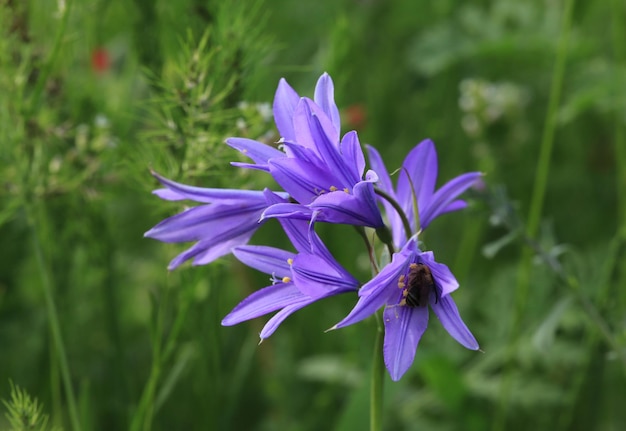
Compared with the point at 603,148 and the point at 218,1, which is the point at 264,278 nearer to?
the point at 218,1

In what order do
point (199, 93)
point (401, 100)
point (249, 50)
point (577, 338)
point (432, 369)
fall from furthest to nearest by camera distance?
point (401, 100) → point (577, 338) → point (432, 369) → point (249, 50) → point (199, 93)

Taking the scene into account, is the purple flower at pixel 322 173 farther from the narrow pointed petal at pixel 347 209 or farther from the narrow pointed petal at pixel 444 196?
the narrow pointed petal at pixel 444 196

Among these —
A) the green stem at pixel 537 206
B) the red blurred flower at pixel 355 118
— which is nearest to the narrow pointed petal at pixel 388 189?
the green stem at pixel 537 206

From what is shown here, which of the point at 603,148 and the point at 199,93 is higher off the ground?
the point at 603,148

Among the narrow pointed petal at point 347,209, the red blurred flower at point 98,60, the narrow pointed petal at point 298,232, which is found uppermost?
the red blurred flower at point 98,60

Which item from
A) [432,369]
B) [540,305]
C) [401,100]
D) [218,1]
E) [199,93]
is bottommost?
[432,369]

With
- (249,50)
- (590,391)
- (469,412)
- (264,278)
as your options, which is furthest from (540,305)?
(249,50)

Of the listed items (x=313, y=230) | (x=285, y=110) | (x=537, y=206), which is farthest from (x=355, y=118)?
(x=313, y=230)

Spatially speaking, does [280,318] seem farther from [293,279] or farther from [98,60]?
[98,60]
